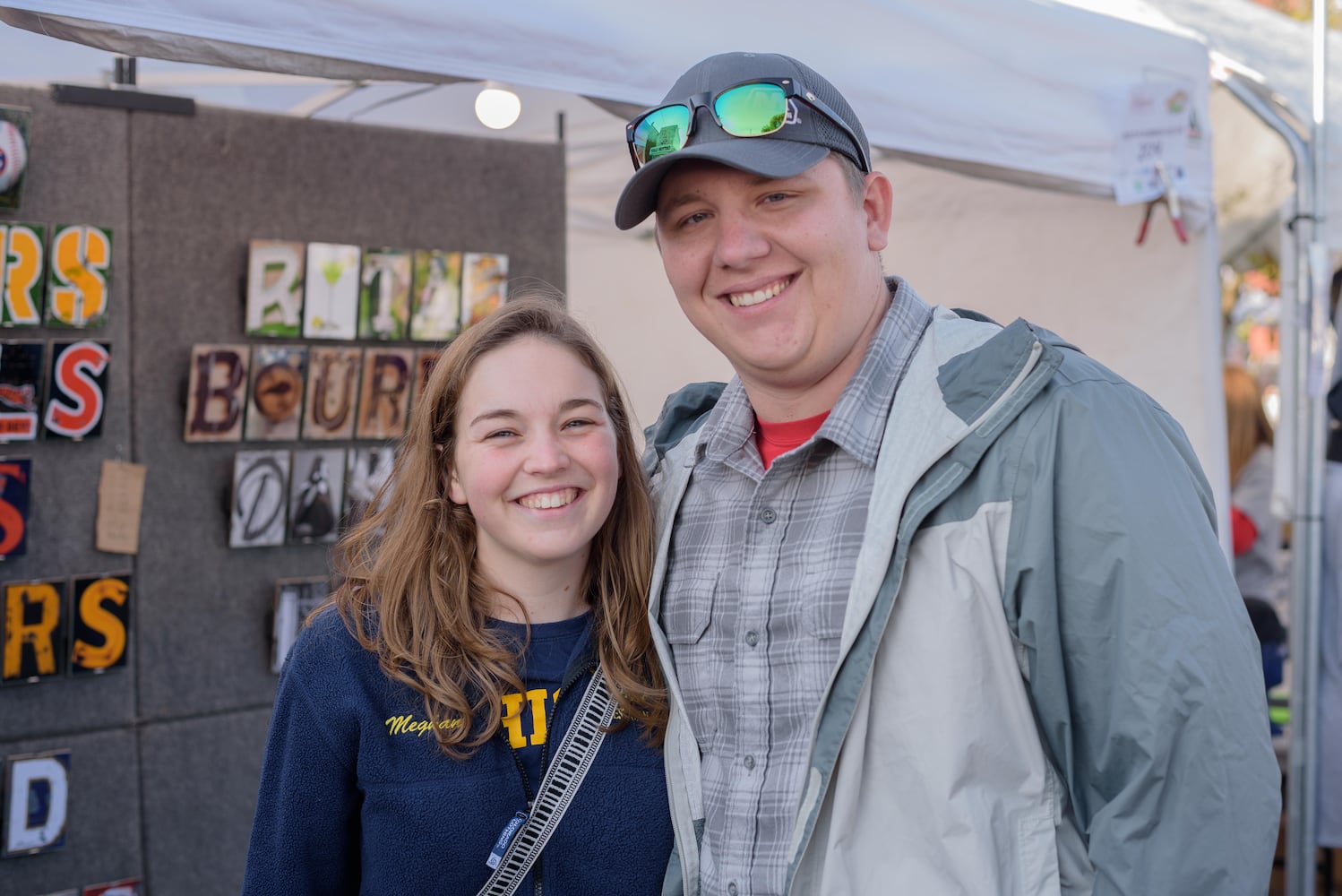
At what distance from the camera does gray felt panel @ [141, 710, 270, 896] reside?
107 inches

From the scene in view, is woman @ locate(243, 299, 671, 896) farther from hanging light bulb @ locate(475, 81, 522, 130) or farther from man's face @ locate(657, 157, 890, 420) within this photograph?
hanging light bulb @ locate(475, 81, 522, 130)

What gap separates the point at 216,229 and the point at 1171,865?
2.54m

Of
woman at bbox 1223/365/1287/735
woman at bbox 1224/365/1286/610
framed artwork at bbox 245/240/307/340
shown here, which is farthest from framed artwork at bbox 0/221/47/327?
woman at bbox 1224/365/1286/610

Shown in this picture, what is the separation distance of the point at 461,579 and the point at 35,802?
56.4 inches

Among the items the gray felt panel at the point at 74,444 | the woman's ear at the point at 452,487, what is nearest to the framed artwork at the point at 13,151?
the gray felt panel at the point at 74,444

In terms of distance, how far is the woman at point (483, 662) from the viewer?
166 centimetres

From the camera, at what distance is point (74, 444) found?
2658 mm

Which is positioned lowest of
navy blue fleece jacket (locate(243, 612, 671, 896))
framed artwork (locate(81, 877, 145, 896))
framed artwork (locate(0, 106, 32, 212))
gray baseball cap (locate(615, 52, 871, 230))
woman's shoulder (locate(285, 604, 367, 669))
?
framed artwork (locate(81, 877, 145, 896))

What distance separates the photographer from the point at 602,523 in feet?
5.92

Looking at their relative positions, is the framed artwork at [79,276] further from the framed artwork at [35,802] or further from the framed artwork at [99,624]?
the framed artwork at [35,802]

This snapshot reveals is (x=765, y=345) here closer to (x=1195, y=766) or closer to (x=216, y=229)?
(x=1195, y=766)

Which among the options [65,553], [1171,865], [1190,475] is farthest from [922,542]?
[65,553]

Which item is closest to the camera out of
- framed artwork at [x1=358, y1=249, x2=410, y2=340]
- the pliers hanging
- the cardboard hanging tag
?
the cardboard hanging tag

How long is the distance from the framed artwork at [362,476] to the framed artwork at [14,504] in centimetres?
76
